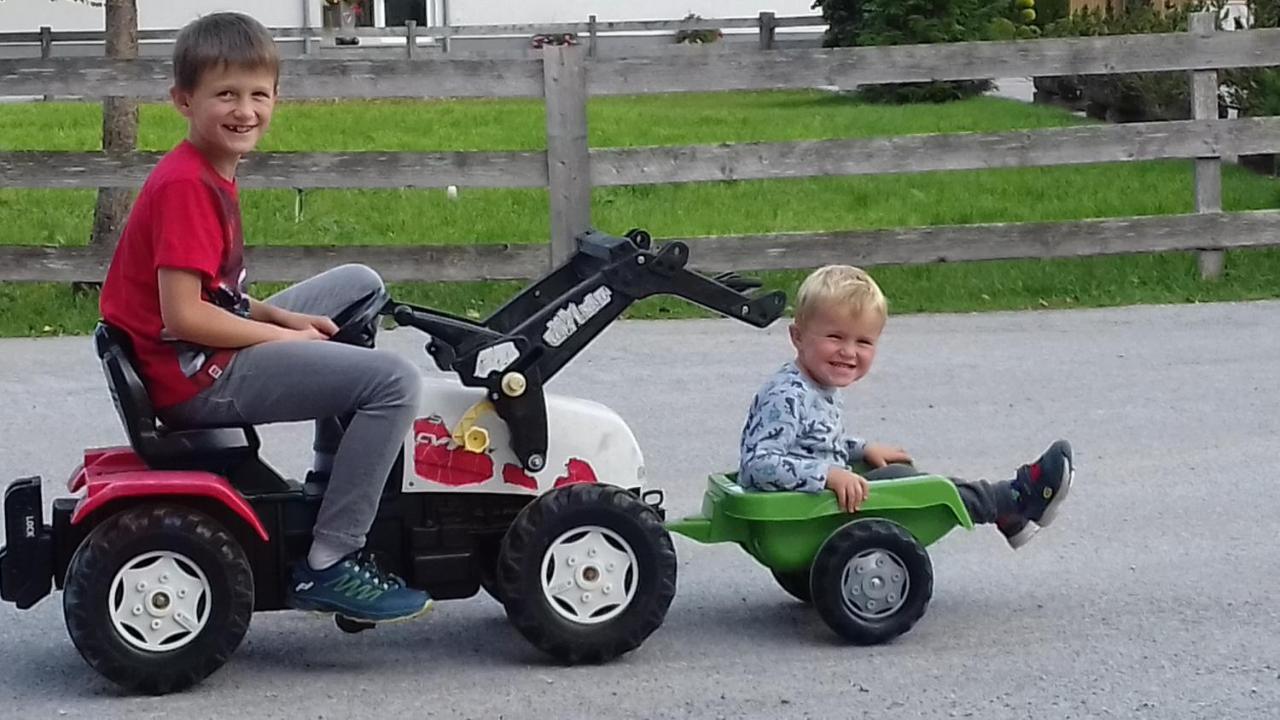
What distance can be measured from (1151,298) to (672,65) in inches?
110

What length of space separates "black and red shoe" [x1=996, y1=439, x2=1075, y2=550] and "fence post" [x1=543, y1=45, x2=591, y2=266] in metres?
4.83

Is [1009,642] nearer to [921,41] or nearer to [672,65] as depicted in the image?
[672,65]

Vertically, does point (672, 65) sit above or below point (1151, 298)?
above

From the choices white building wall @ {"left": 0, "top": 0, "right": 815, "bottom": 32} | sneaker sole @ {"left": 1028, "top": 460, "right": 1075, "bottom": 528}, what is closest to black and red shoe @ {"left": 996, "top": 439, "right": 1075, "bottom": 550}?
sneaker sole @ {"left": 1028, "top": 460, "right": 1075, "bottom": 528}

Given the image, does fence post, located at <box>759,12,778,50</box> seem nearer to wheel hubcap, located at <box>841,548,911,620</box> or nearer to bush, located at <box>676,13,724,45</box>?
bush, located at <box>676,13,724,45</box>

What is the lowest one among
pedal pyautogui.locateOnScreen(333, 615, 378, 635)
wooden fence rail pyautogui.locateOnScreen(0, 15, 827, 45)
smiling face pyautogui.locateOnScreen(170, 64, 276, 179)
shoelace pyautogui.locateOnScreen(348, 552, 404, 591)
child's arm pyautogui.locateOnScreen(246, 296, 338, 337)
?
pedal pyautogui.locateOnScreen(333, 615, 378, 635)

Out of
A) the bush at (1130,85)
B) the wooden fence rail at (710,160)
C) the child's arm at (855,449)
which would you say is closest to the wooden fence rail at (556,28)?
the bush at (1130,85)

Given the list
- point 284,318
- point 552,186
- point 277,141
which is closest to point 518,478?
point 284,318

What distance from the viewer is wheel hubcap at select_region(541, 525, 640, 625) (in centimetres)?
423

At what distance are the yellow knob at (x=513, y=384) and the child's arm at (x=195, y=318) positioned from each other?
1.76ft

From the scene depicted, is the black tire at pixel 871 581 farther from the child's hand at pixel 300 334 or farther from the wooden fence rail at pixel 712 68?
the wooden fence rail at pixel 712 68

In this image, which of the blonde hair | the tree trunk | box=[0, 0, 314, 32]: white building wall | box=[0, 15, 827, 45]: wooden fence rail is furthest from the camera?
box=[0, 0, 314, 32]: white building wall

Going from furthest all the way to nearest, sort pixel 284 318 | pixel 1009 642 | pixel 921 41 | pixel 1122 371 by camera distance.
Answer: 1. pixel 921 41
2. pixel 1122 371
3. pixel 1009 642
4. pixel 284 318

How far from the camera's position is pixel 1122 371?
26.0 feet
